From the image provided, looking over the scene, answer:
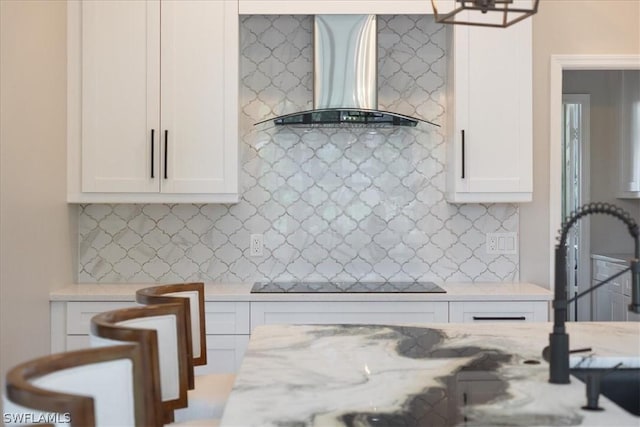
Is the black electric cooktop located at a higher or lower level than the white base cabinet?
higher

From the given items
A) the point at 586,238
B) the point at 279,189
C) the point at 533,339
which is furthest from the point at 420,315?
the point at 586,238

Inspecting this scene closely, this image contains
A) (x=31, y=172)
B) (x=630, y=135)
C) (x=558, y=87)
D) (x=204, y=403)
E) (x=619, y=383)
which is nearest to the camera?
(x=619, y=383)

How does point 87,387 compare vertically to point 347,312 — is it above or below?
above

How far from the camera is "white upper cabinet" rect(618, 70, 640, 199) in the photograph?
5.21 metres

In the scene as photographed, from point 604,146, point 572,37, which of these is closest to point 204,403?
point 572,37

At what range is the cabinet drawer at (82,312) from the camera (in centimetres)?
332

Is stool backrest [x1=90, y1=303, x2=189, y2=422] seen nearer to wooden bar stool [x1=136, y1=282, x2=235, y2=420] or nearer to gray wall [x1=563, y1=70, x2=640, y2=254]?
wooden bar stool [x1=136, y1=282, x2=235, y2=420]

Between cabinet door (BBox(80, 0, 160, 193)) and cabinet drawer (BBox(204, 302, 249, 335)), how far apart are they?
74cm

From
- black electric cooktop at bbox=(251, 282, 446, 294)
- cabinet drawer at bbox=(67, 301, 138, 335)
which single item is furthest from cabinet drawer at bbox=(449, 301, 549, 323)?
cabinet drawer at bbox=(67, 301, 138, 335)

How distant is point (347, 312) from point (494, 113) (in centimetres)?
136

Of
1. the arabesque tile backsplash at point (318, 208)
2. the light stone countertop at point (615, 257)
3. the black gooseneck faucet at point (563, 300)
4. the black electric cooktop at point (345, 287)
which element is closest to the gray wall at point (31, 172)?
the arabesque tile backsplash at point (318, 208)

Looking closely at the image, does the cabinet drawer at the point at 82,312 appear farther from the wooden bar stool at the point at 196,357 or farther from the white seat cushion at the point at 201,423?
the white seat cushion at the point at 201,423

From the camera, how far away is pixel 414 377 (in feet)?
5.10

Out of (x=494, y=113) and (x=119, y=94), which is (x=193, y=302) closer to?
(x=119, y=94)
